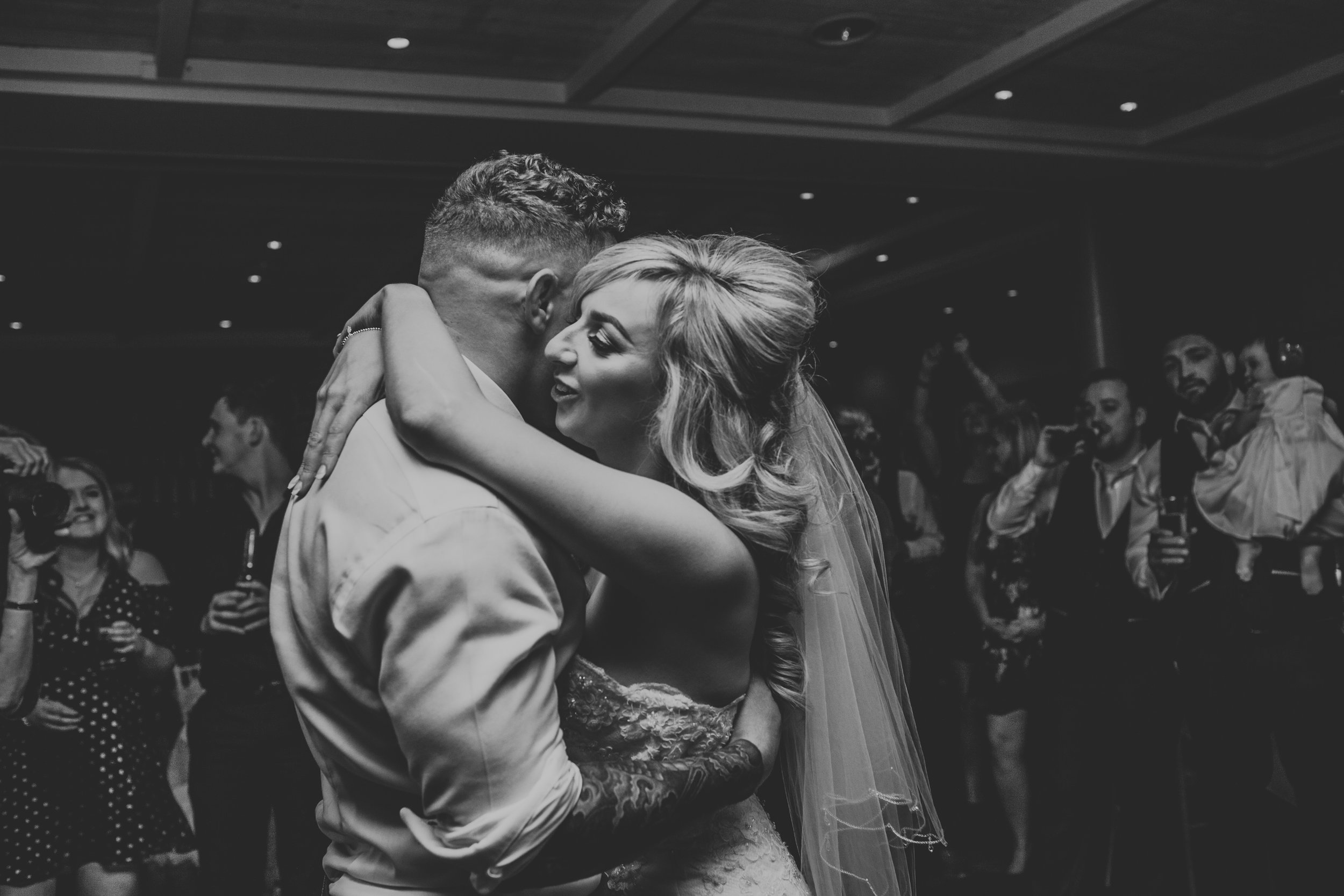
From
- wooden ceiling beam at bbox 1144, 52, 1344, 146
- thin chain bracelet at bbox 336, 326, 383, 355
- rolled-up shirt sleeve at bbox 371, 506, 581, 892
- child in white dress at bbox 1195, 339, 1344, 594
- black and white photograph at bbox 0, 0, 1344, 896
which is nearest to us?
Result: rolled-up shirt sleeve at bbox 371, 506, 581, 892

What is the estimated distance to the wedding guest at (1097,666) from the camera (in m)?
4.34

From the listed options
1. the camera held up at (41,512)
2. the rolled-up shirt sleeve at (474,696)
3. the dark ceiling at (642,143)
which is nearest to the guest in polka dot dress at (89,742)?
the camera held up at (41,512)

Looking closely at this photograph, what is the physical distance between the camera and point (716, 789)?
1.32 meters

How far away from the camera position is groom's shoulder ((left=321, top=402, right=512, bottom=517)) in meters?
1.17

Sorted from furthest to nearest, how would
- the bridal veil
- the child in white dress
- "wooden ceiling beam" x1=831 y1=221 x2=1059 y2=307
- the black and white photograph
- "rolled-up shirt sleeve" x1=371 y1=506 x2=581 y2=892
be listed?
"wooden ceiling beam" x1=831 y1=221 x2=1059 y2=307
the child in white dress
the bridal veil
the black and white photograph
"rolled-up shirt sleeve" x1=371 y1=506 x2=581 y2=892

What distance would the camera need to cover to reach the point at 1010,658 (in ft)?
15.4

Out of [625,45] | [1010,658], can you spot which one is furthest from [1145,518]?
[625,45]

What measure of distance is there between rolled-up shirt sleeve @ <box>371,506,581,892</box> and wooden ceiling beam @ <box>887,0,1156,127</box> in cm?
444

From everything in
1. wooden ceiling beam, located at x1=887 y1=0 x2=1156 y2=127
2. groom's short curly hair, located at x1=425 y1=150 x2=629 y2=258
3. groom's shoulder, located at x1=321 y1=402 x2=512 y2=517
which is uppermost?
wooden ceiling beam, located at x1=887 y1=0 x2=1156 y2=127

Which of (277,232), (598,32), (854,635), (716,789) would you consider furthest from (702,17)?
(716,789)

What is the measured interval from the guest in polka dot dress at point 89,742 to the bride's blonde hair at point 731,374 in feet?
8.55

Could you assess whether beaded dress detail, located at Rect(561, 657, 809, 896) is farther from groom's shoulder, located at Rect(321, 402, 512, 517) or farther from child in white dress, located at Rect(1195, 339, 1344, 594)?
child in white dress, located at Rect(1195, 339, 1344, 594)

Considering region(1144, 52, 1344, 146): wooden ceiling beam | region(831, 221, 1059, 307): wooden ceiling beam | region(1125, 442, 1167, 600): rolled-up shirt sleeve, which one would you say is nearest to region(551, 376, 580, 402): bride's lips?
region(1125, 442, 1167, 600): rolled-up shirt sleeve

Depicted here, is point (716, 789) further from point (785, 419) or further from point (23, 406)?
point (23, 406)
